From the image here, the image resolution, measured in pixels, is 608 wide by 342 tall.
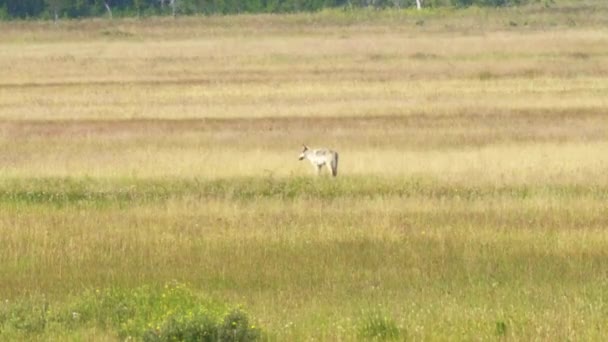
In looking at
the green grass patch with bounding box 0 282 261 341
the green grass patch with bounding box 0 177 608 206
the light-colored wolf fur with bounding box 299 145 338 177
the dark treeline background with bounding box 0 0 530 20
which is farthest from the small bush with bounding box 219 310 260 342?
the dark treeline background with bounding box 0 0 530 20

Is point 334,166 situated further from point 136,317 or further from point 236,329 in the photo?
point 236,329

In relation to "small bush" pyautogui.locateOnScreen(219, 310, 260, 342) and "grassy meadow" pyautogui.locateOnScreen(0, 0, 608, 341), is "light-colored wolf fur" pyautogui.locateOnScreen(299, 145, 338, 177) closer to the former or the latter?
"grassy meadow" pyautogui.locateOnScreen(0, 0, 608, 341)

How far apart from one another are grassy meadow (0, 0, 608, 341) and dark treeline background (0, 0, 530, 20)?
1632 inches

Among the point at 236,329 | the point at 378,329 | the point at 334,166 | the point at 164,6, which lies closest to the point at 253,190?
the point at 334,166

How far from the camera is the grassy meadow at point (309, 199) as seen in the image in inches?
481

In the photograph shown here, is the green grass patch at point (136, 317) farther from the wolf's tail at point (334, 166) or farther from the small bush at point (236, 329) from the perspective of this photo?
the wolf's tail at point (334, 166)

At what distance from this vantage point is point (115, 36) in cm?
6612

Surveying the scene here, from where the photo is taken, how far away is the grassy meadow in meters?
12.2

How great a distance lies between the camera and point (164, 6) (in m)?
93.2

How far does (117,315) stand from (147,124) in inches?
751

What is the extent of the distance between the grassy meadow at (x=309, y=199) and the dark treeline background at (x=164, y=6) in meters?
41.5

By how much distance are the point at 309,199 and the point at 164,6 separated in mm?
74295

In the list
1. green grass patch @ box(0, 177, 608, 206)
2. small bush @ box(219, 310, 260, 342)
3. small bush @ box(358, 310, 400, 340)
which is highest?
small bush @ box(219, 310, 260, 342)

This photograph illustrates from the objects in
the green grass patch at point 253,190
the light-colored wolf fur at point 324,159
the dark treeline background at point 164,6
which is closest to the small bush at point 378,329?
the green grass patch at point 253,190
